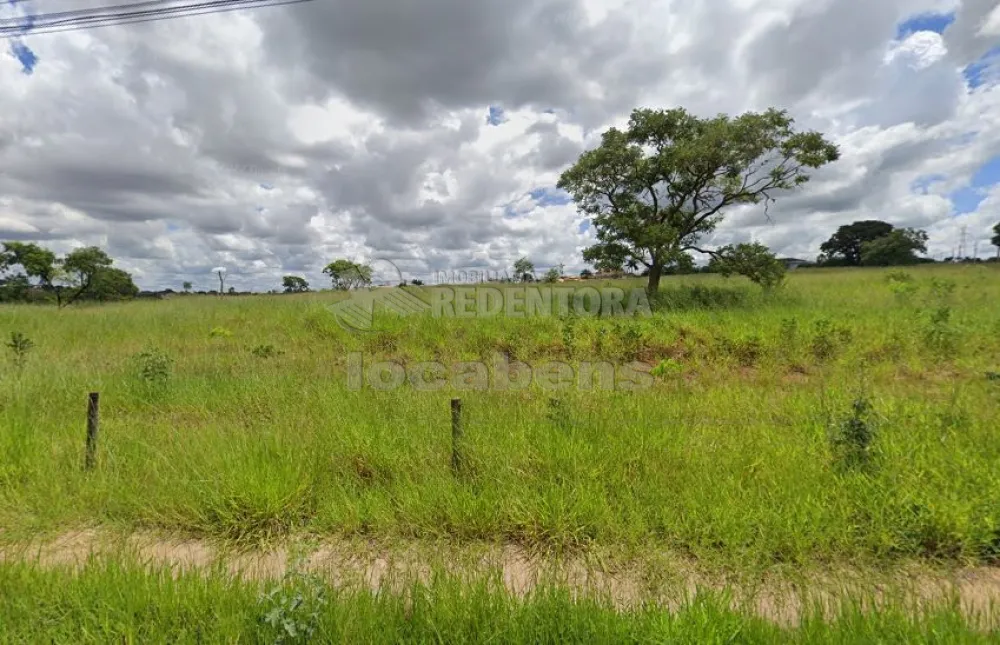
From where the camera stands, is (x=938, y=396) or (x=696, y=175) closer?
(x=938, y=396)

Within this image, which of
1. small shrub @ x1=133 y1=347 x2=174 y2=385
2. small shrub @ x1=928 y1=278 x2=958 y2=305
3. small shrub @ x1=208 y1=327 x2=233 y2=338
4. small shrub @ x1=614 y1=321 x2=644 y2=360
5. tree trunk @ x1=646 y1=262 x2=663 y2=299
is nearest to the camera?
small shrub @ x1=133 y1=347 x2=174 y2=385

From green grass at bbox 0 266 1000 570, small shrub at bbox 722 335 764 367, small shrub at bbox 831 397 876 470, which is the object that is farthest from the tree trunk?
small shrub at bbox 831 397 876 470

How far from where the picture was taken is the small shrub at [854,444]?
3.10 m

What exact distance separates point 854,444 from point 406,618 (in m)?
3.72

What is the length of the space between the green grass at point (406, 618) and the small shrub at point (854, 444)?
1279 mm

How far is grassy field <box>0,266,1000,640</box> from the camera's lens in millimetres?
2531

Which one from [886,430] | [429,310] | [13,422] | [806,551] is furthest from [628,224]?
[13,422]

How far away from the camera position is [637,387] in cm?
576

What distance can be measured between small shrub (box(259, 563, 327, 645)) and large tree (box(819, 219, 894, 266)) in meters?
69.7

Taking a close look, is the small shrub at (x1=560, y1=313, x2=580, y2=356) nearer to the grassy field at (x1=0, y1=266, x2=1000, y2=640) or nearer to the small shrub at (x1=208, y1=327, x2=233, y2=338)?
the grassy field at (x1=0, y1=266, x2=1000, y2=640)

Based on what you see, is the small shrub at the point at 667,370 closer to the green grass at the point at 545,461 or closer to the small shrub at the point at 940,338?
the green grass at the point at 545,461

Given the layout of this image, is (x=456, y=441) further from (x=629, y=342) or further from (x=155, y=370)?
(x=629, y=342)

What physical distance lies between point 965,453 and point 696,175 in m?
10.5

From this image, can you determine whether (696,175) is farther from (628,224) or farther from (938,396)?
(938,396)
